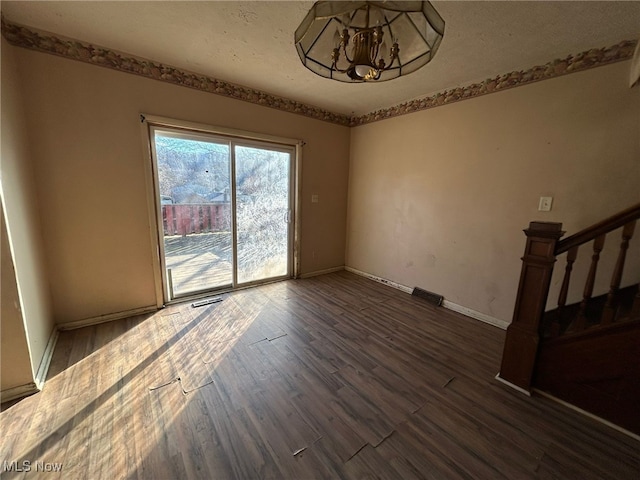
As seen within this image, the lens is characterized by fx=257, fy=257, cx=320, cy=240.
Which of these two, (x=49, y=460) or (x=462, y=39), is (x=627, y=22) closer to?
(x=462, y=39)

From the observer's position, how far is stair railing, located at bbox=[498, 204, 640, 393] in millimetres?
1583

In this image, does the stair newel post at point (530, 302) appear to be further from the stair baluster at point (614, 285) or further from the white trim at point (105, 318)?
the white trim at point (105, 318)

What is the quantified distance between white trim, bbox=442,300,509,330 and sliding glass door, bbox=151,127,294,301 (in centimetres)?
229

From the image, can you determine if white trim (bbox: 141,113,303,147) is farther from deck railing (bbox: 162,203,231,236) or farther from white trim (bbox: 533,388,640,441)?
white trim (bbox: 533,388,640,441)

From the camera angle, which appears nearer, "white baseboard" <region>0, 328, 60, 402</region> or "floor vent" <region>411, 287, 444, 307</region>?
"white baseboard" <region>0, 328, 60, 402</region>

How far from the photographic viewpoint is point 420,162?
10.8 feet

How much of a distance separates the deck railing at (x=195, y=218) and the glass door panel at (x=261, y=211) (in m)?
0.19

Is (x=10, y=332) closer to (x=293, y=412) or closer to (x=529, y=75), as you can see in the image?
(x=293, y=412)

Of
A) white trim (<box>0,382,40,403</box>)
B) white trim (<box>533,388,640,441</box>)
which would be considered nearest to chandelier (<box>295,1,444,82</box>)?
white trim (<box>533,388,640,441</box>)

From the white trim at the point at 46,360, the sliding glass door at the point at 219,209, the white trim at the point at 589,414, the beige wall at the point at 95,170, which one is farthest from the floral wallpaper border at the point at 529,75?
the white trim at the point at 46,360

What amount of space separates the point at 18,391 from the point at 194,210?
1929 mm

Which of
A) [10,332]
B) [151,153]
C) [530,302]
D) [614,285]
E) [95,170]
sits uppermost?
[151,153]

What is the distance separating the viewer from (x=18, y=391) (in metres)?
1.65

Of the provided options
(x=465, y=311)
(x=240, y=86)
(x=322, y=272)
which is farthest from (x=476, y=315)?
(x=240, y=86)
